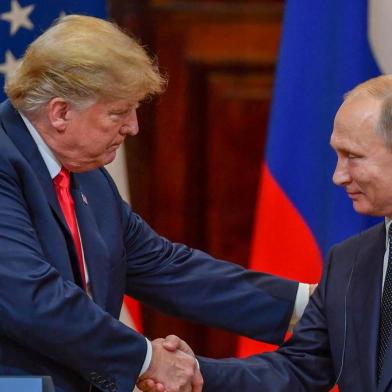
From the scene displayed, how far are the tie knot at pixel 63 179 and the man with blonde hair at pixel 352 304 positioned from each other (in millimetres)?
368

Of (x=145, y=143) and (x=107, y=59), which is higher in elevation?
(x=107, y=59)

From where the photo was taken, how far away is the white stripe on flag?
273 centimetres

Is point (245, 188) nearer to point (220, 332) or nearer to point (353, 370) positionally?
point (220, 332)

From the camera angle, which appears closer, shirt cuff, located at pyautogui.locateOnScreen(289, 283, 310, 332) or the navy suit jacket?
the navy suit jacket

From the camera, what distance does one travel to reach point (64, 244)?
2137 millimetres

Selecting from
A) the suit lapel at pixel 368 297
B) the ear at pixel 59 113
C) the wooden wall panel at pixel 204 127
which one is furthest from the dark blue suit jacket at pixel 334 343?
the wooden wall panel at pixel 204 127

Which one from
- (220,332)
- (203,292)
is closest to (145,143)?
(220,332)

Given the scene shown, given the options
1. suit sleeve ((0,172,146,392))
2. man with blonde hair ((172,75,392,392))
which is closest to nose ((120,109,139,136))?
suit sleeve ((0,172,146,392))

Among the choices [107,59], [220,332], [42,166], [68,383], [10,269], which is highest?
[107,59]

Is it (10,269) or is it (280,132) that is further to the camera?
(280,132)

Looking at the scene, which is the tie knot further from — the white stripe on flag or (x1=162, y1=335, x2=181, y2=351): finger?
the white stripe on flag

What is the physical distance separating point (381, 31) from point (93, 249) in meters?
0.96

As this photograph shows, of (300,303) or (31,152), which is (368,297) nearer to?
(300,303)

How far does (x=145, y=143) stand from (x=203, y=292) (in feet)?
4.27
